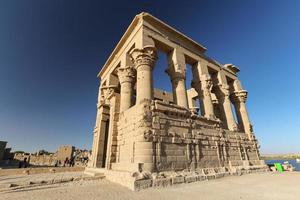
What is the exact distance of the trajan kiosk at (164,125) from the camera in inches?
275

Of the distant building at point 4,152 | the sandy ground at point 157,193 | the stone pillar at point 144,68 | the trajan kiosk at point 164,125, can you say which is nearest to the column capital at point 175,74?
the trajan kiosk at point 164,125

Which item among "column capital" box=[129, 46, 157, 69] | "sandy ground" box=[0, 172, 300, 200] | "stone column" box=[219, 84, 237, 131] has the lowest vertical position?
"sandy ground" box=[0, 172, 300, 200]

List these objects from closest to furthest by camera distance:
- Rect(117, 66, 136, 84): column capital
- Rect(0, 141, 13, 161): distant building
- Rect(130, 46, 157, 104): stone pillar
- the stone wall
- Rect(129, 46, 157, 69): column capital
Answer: the stone wall → Rect(130, 46, 157, 104): stone pillar → Rect(129, 46, 157, 69): column capital → Rect(117, 66, 136, 84): column capital → Rect(0, 141, 13, 161): distant building

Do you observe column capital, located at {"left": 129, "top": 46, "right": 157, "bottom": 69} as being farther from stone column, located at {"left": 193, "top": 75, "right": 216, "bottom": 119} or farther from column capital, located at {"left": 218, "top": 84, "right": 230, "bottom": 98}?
column capital, located at {"left": 218, "top": 84, "right": 230, "bottom": 98}

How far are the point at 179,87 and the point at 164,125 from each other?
3.66 metres

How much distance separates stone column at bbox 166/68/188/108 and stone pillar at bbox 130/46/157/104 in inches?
81.9

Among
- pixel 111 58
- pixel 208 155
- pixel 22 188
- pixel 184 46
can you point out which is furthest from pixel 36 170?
pixel 184 46

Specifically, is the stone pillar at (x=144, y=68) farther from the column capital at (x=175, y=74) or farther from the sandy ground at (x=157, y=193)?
the sandy ground at (x=157, y=193)

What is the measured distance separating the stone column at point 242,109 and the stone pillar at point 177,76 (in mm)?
8709

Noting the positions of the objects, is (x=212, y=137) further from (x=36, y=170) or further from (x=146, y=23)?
(x=36, y=170)

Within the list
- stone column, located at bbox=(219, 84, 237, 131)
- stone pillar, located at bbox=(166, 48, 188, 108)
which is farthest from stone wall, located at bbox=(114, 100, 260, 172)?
stone column, located at bbox=(219, 84, 237, 131)

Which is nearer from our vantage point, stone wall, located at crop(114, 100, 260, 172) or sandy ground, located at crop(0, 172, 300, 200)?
sandy ground, located at crop(0, 172, 300, 200)

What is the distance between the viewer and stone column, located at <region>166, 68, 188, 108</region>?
10.1 m

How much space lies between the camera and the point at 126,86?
1083 cm
